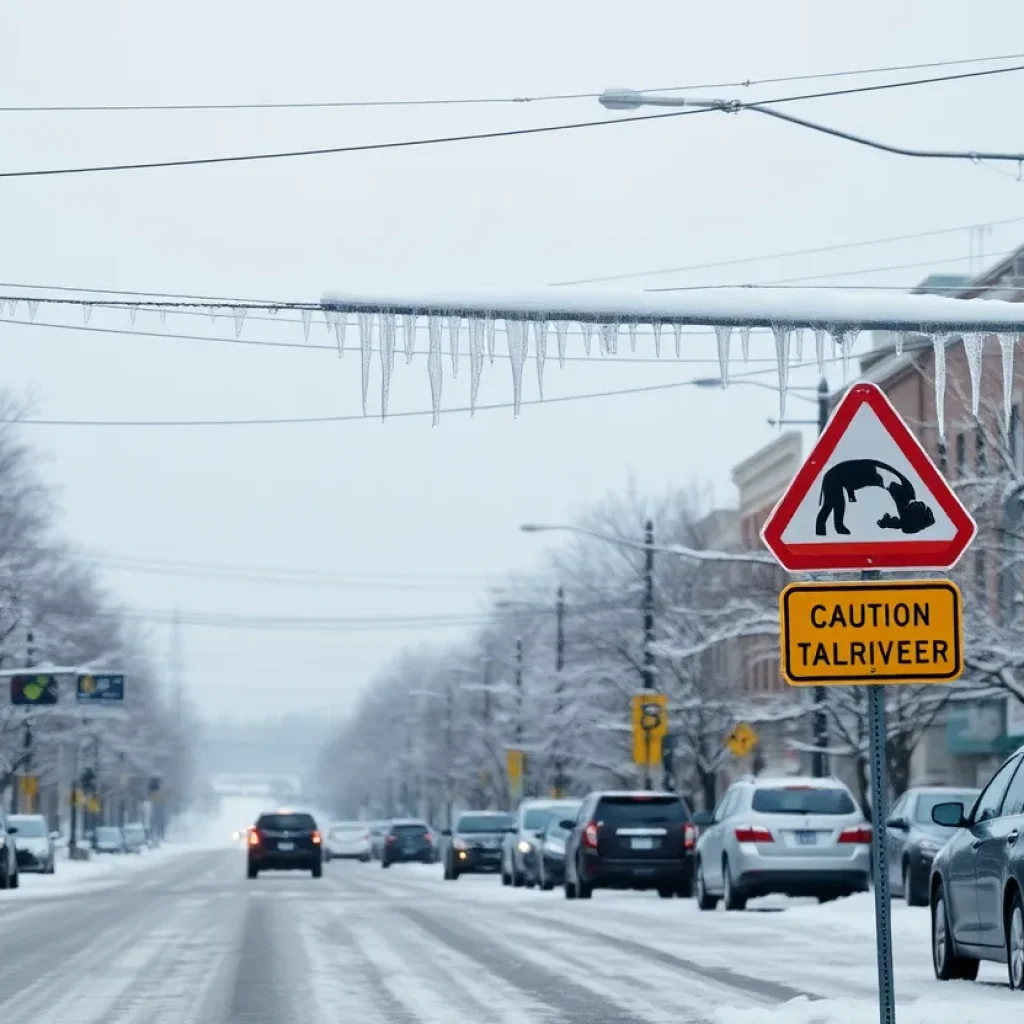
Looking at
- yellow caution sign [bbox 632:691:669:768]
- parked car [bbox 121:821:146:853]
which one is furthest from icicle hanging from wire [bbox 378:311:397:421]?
parked car [bbox 121:821:146:853]

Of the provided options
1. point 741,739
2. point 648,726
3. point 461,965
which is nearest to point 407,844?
point 648,726

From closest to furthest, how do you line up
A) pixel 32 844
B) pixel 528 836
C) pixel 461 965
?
pixel 461 965 → pixel 528 836 → pixel 32 844

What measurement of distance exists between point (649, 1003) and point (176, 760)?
A: 15105cm

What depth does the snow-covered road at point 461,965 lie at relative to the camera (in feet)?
48.9

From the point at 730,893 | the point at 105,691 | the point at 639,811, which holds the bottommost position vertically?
the point at 730,893

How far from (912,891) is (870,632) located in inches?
790

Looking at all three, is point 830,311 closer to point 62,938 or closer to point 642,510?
point 62,938

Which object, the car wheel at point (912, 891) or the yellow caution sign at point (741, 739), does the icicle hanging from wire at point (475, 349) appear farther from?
the yellow caution sign at point (741, 739)

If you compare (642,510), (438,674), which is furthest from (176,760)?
(642,510)

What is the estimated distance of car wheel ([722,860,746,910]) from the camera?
1147 inches

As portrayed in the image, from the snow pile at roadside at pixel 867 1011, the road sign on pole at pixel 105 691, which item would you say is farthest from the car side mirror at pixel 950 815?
the road sign on pole at pixel 105 691

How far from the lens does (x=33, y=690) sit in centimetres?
5694

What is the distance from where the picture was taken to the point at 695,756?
66500mm

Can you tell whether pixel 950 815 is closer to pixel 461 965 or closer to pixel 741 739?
pixel 461 965
